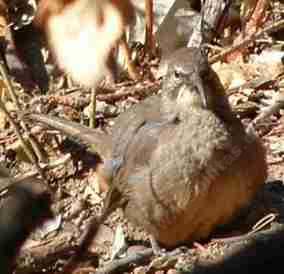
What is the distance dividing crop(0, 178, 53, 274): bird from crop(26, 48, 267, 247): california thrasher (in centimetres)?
214

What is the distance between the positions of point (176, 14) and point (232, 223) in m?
1.44

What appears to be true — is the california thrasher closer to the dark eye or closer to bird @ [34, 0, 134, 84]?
the dark eye

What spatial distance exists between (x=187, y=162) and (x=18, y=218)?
7.18 ft

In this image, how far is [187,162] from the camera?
3.33 meters

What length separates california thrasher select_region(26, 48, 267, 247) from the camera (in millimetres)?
3336

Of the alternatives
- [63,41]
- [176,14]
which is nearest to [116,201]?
[176,14]

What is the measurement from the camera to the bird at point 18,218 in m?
1.14

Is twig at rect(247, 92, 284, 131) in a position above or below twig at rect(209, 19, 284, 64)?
below

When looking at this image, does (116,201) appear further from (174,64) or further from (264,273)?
(264,273)

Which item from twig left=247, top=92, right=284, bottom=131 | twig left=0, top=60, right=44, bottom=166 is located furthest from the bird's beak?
twig left=0, top=60, right=44, bottom=166

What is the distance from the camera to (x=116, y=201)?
363cm

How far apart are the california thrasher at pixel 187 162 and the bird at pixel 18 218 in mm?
2136

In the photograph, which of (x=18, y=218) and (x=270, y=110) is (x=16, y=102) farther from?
(x=18, y=218)

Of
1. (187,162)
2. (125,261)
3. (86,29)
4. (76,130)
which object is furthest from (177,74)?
(86,29)
